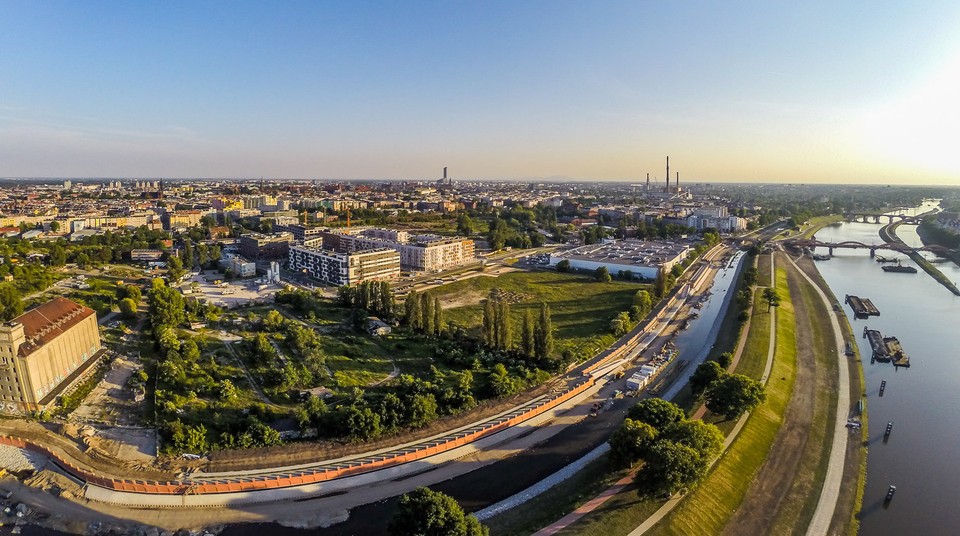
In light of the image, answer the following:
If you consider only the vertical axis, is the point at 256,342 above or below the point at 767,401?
above

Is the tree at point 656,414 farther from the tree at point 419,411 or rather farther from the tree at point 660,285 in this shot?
the tree at point 660,285

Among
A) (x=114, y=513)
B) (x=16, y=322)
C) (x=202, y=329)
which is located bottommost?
(x=114, y=513)

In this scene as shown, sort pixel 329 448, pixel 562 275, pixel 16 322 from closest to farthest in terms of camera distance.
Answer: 1. pixel 329 448
2. pixel 16 322
3. pixel 562 275

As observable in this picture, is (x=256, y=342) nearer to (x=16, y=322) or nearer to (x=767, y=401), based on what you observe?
(x=16, y=322)

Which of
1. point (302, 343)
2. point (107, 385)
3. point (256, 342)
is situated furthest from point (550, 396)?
point (107, 385)

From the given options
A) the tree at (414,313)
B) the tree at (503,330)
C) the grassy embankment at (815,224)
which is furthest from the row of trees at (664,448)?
the grassy embankment at (815,224)

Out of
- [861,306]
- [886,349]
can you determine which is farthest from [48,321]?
[861,306]
